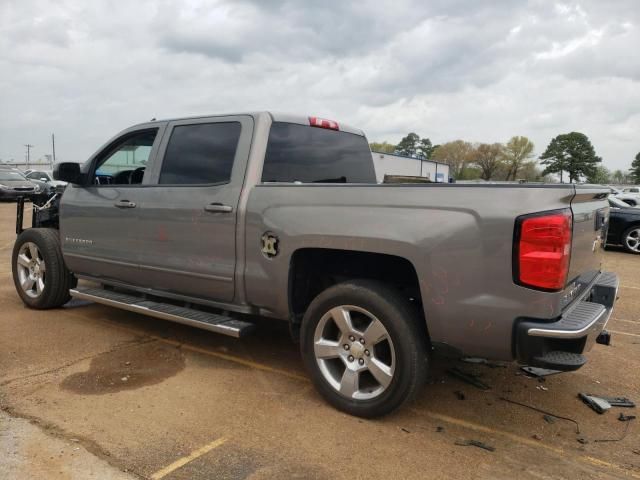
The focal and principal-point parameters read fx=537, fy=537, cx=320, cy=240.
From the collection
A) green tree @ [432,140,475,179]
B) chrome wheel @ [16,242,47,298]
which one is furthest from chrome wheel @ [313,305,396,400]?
green tree @ [432,140,475,179]

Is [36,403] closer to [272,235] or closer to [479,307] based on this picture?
[272,235]

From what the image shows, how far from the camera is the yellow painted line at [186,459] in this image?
8.76 ft

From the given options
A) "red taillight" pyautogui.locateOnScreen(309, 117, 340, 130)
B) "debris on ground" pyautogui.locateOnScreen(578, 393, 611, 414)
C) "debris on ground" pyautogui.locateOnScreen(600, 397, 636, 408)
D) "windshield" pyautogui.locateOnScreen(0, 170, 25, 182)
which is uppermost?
"red taillight" pyautogui.locateOnScreen(309, 117, 340, 130)

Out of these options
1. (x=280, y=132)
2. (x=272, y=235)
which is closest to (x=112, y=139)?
(x=280, y=132)

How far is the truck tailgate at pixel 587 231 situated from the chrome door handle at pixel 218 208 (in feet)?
7.35

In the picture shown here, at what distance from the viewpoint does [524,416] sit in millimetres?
3438

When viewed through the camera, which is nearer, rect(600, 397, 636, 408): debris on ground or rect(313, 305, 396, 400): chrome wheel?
rect(313, 305, 396, 400): chrome wheel

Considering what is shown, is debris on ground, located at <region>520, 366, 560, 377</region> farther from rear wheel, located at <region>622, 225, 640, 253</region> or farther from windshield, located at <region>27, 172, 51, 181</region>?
windshield, located at <region>27, 172, 51, 181</region>

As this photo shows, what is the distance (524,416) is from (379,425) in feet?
3.17

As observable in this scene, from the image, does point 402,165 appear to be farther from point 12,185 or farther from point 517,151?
point 517,151

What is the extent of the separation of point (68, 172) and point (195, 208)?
5.86 ft

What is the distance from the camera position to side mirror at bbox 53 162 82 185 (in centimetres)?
501

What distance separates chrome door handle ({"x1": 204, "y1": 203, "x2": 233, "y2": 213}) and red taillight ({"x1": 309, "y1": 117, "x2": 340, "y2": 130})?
3.61ft

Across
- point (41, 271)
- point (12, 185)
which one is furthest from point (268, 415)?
point (12, 185)
